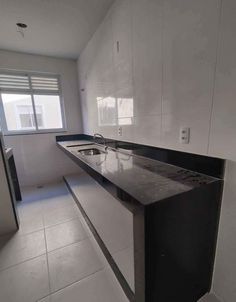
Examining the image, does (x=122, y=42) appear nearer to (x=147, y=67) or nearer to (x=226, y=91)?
(x=147, y=67)

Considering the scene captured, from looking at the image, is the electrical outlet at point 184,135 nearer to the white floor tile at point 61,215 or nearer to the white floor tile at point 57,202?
the white floor tile at point 61,215

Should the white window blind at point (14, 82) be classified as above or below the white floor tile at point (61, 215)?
above

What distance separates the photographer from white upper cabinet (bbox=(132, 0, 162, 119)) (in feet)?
4.00

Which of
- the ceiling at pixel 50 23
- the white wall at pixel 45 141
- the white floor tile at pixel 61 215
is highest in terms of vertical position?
the ceiling at pixel 50 23

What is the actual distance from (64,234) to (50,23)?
2.57 meters

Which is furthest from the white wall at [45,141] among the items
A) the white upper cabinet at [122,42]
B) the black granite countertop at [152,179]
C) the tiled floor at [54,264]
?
the black granite countertop at [152,179]

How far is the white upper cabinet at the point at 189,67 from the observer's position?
0.89m

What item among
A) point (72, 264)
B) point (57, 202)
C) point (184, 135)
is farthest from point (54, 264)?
point (184, 135)

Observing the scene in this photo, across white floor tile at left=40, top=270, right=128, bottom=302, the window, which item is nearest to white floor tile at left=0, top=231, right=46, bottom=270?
white floor tile at left=40, top=270, right=128, bottom=302

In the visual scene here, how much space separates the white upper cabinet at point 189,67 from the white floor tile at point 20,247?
5.46 ft

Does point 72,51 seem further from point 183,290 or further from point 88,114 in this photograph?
point 183,290

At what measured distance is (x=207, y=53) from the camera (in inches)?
35.4

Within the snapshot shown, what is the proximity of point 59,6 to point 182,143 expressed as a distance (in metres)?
1.94

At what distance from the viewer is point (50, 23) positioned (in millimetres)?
1969
